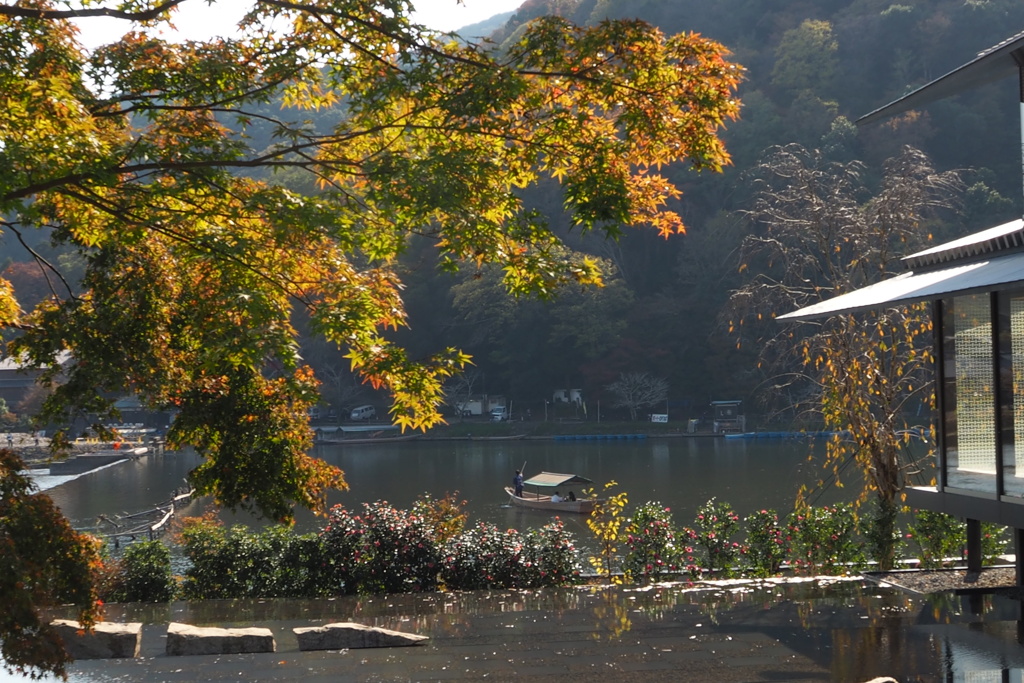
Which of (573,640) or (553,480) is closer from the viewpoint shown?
(573,640)

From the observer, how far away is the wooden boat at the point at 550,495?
94.1 feet

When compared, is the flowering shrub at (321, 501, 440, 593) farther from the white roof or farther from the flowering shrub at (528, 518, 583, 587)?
the white roof

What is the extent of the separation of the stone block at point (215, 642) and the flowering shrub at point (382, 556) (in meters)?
2.64

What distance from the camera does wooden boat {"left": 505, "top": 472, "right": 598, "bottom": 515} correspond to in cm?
2869

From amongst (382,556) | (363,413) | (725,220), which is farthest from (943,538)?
(363,413)

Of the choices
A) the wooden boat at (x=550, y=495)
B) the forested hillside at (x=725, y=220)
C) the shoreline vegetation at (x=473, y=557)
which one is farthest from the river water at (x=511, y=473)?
the shoreline vegetation at (x=473, y=557)

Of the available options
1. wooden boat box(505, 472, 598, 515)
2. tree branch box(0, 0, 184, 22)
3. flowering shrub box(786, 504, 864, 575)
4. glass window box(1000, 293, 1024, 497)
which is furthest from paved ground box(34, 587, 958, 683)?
wooden boat box(505, 472, 598, 515)

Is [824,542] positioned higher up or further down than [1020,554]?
further down

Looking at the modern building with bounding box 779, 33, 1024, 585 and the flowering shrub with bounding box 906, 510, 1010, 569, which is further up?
the modern building with bounding box 779, 33, 1024, 585

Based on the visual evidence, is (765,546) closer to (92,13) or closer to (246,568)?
(246,568)

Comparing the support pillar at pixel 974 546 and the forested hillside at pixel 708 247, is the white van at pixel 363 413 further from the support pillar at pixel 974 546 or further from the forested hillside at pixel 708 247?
the support pillar at pixel 974 546

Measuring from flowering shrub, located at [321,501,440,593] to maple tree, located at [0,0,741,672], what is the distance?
3.54 m

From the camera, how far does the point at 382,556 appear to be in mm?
10711

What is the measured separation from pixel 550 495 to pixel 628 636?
22342 mm
